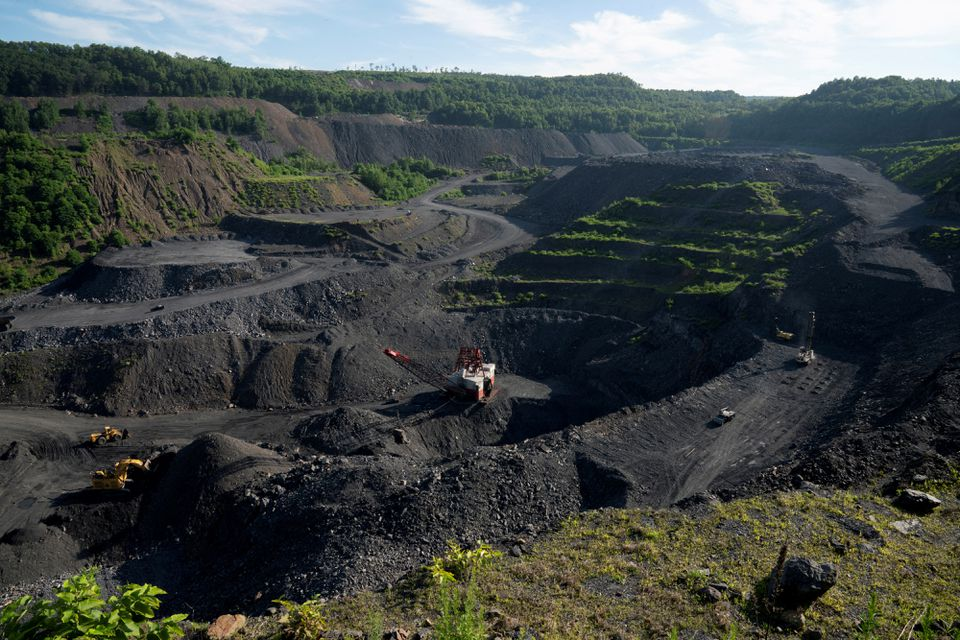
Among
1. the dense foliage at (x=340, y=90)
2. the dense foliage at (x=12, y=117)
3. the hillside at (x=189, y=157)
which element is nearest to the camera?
the hillside at (x=189, y=157)

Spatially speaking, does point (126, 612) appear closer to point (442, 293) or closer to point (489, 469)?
point (489, 469)

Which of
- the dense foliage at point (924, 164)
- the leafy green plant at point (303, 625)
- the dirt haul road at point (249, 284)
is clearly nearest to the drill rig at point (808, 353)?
the dense foliage at point (924, 164)

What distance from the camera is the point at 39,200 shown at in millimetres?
52812

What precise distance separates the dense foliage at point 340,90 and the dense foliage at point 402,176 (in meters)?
21.6

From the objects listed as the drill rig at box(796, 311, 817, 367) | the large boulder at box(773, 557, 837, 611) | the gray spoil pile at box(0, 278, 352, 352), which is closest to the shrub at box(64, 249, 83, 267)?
the gray spoil pile at box(0, 278, 352, 352)

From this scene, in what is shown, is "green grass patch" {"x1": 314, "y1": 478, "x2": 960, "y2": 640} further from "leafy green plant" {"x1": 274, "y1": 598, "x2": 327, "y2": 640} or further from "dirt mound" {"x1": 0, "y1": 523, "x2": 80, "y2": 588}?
"dirt mound" {"x1": 0, "y1": 523, "x2": 80, "y2": 588}

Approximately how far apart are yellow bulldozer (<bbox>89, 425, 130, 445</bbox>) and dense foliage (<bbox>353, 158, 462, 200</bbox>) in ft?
167

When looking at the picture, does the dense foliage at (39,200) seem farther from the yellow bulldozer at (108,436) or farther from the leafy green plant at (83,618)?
the leafy green plant at (83,618)

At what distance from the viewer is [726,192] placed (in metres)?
61.2

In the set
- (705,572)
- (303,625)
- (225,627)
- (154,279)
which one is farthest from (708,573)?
(154,279)

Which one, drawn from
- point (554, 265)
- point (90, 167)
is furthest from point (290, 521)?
point (90, 167)

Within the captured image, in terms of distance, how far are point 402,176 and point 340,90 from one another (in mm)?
46266

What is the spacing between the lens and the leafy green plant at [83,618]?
7715 millimetres

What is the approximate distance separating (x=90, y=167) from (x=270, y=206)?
16235 millimetres
